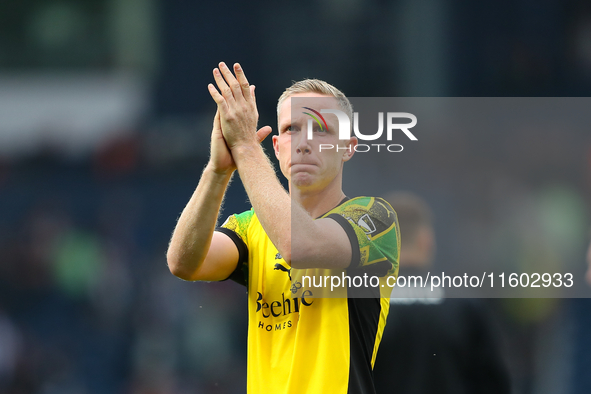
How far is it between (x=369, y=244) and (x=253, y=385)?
2.39ft

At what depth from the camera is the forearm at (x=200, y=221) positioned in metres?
1.89

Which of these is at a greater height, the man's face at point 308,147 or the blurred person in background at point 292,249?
the man's face at point 308,147

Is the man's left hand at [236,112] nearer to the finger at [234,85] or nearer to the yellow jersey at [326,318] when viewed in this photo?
the finger at [234,85]

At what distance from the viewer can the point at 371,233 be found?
6.21 feet

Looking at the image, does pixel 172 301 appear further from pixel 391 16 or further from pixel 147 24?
pixel 391 16

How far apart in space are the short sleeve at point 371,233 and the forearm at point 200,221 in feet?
1.42

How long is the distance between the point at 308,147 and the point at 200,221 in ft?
1.85

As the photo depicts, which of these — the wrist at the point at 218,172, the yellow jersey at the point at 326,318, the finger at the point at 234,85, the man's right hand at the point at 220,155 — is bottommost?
the yellow jersey at the point at 326,318

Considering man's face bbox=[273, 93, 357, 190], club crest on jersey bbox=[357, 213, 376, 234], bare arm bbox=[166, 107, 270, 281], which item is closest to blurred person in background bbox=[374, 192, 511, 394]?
man's face bbox=[273, 93, 357, 190]

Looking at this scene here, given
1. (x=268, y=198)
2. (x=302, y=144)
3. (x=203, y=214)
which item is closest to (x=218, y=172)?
(x=203, y=214)

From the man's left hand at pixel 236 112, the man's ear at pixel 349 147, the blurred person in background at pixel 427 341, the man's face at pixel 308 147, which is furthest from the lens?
the blurred person in background at pixel 427 341

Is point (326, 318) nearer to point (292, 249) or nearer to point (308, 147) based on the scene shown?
point (292, 249)

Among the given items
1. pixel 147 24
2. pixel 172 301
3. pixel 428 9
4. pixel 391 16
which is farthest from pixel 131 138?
pixel 428 9

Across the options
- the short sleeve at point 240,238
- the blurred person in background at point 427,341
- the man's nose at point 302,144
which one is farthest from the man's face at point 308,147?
the blurred person in background at point 427,341
